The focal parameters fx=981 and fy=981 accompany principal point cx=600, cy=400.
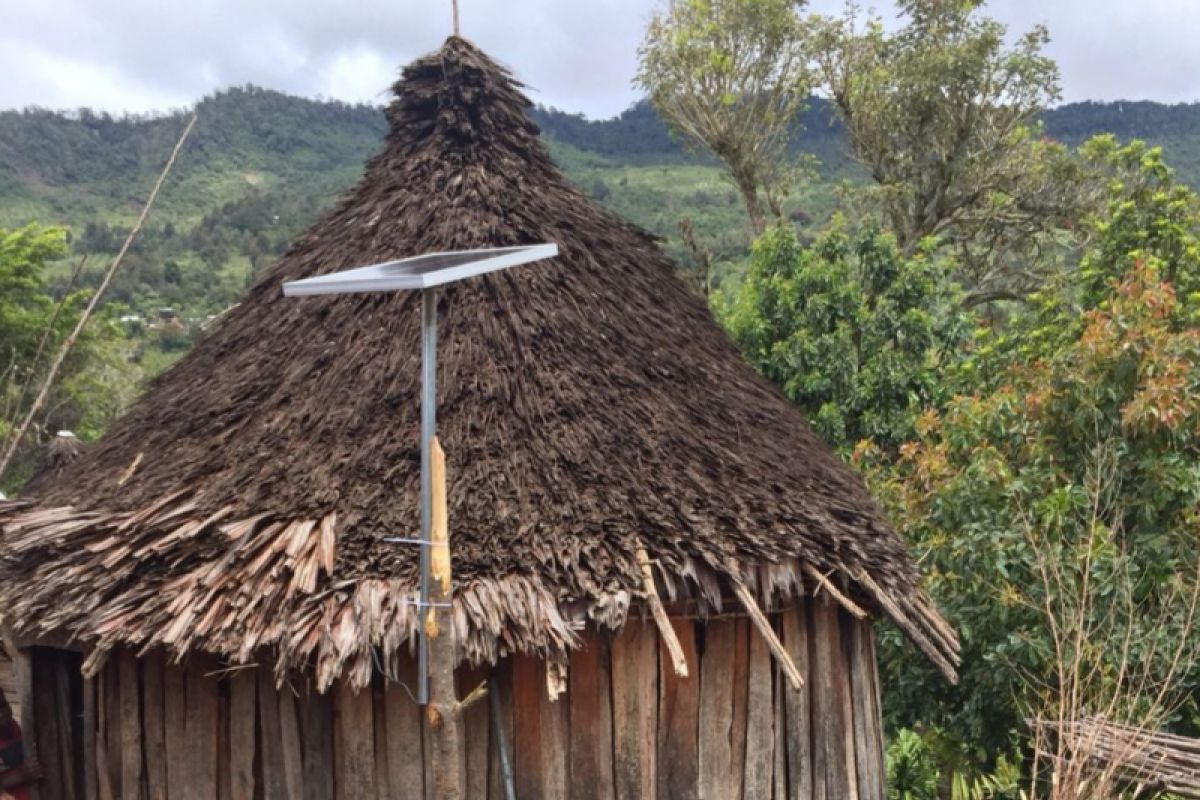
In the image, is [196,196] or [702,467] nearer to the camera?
[702,467]

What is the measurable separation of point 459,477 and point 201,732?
1.81 m

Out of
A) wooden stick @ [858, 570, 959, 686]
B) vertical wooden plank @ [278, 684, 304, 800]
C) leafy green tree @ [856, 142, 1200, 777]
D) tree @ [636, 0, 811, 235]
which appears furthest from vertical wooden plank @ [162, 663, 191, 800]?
tree @ [636, 0, 811, 235]

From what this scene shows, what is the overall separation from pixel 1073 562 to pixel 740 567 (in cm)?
271

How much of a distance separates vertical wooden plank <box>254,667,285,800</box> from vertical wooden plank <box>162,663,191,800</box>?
0.44 metres

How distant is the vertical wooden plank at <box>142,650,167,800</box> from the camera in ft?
15.6

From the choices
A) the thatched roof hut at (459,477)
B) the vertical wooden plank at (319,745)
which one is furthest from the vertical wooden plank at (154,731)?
the vertical wooden plank at (319,745)

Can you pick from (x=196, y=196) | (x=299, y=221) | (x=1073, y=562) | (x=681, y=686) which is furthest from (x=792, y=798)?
(x=196, y=196)

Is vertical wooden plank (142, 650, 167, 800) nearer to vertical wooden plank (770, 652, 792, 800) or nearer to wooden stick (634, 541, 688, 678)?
wooden stick (634, 541, 688, 678)

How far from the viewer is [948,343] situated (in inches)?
364

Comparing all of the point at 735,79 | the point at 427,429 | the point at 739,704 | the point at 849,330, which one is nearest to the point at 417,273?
the point at 427,429

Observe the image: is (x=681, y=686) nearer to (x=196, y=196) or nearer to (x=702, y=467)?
(x=702, y=467)

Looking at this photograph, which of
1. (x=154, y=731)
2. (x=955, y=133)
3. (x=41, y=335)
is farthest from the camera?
(x=41, y=335)

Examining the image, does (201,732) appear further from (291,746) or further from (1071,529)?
(1071,529)

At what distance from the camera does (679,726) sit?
15.3 feet
